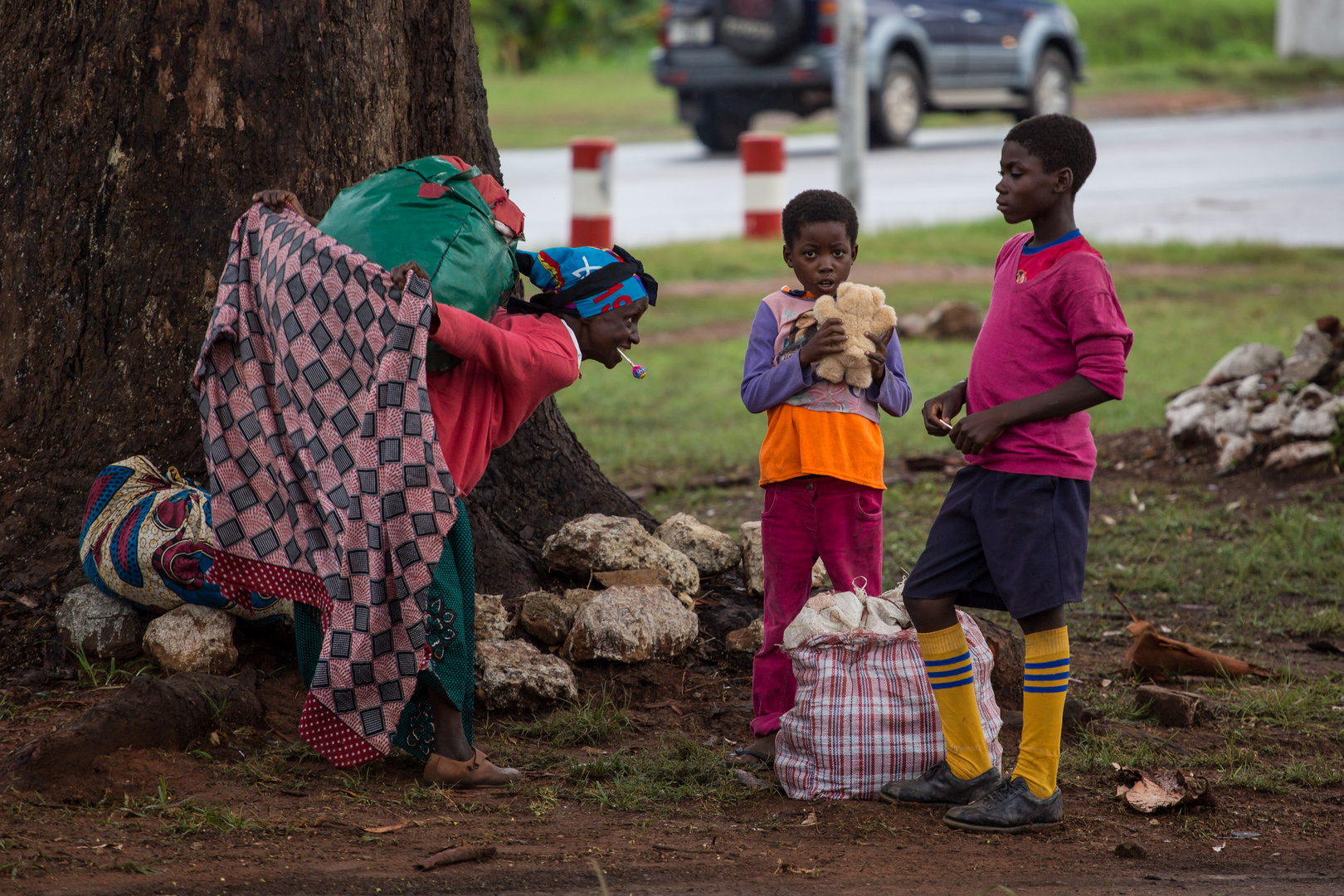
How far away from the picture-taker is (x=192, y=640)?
405cm

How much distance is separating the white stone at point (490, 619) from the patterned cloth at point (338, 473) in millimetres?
562

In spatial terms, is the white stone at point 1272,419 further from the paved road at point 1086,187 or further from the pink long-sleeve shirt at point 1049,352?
the paved road at point 1086,187

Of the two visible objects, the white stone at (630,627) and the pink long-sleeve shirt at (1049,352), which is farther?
the white stone at (630,627)

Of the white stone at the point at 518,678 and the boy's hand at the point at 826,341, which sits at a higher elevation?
the boy's hand at the point at 826,341

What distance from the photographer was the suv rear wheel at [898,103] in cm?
1822

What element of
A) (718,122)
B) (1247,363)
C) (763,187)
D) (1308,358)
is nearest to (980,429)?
(1308,358)

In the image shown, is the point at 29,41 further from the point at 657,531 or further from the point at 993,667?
the point at 993,667

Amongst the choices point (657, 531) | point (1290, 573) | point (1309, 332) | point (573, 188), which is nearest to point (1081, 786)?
point (657, 531)

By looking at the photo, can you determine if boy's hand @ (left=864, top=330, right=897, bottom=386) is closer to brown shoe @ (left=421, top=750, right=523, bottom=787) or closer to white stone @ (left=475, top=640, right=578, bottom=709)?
white stone @ (left=475, top=640, right=578, bottom=709)

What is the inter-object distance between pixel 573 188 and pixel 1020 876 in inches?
387

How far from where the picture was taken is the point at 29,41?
14.3 feet

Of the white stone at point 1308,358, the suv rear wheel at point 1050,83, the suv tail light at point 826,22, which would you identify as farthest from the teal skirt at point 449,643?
the suv rear wheel at point 1050,83

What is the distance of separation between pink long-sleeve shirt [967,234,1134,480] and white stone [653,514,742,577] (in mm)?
1596

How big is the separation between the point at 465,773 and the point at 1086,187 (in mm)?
13979
